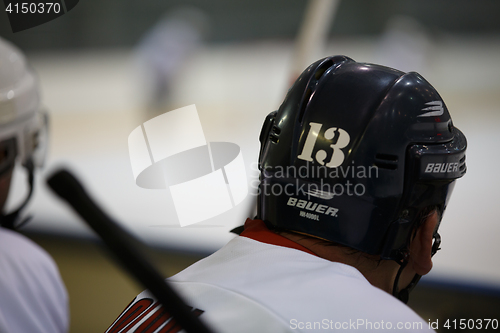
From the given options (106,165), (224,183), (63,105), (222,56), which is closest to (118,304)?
(224,183)

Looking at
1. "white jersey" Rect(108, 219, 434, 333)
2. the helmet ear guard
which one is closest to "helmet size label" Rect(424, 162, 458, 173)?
the helmet ear guard

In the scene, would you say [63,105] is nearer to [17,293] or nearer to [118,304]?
[118,304]

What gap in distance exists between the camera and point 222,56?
25.0ft

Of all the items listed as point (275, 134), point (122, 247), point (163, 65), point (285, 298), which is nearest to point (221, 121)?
point (163, 65)

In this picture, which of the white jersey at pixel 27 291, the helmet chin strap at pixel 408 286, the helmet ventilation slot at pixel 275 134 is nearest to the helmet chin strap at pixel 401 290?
the helmet chin strap at pixel 408 286

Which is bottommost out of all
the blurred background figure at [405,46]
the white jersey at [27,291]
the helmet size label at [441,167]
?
the blurred background figure at [405,46]

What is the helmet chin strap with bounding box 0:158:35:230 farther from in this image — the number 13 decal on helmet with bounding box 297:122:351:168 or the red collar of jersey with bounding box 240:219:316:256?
the number 13 decal on helmet with bounding box 297:122:351:168

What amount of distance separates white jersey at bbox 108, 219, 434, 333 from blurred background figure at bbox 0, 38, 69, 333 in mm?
337

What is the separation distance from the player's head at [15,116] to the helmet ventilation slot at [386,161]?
0.73 metres

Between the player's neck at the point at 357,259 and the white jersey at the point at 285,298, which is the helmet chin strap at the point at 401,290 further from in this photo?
the white jersey at the point at 285,298

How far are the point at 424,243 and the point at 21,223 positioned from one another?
894 mm

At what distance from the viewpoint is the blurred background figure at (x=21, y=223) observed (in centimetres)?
96

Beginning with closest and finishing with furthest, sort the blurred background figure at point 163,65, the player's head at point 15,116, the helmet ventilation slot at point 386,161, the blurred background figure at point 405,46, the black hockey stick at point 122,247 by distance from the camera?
the black hockey stick at point 122,247 → the helmet ventilation slot at point 386,161 → the player's head at point 15,116 → the blurred background figure at point 405,46 → the blurred background figure at point 163,65

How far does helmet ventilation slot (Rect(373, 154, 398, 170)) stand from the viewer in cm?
85
